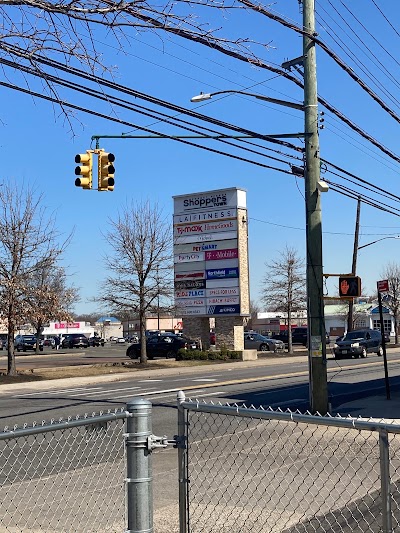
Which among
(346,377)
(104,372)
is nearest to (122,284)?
(104,372)

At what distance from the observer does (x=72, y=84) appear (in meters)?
11.6

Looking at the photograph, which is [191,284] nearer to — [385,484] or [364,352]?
[364,352]

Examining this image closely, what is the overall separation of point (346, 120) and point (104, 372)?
1827cm

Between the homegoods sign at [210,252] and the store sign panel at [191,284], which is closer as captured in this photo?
the homegoods sign at [210,252]

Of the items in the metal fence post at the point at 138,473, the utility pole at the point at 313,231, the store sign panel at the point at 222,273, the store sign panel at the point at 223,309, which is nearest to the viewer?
the metal fence post at the point at 138,473

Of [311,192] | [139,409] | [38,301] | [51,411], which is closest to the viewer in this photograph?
[139,409]

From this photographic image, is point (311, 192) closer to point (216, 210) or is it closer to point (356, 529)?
point (356, 529)

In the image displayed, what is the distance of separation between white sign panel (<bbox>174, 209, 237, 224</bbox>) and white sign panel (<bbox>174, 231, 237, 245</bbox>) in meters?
0.88

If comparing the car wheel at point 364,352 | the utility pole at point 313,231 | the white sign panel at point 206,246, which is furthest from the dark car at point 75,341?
the utility pole at point 313,231

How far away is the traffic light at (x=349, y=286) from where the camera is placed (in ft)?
48.7

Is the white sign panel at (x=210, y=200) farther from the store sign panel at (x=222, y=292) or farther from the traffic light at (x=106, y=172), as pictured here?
the traffic light at (x=106, y=172)

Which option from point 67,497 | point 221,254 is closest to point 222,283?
point 221,254

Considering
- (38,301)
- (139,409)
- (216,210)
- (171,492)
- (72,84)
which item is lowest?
(171,492)

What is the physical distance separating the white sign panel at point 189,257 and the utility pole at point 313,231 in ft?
84.8
